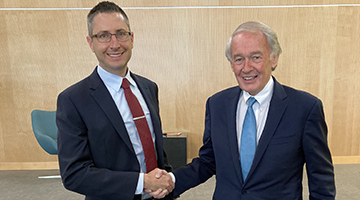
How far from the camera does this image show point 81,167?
1.75m

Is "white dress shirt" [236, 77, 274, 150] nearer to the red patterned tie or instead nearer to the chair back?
the red patterned tie

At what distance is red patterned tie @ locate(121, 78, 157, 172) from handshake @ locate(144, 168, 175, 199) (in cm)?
7

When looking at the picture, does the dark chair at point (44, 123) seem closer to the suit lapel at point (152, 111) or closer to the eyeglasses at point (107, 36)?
the suit lapel at point (152, 111)

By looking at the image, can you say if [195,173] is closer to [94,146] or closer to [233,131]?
[233,131]

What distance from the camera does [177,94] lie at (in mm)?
5148

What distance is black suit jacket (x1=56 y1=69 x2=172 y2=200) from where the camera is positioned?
175cm

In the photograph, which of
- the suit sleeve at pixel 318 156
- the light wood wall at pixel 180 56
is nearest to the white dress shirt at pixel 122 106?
the suit sleeve at pixel 318 156

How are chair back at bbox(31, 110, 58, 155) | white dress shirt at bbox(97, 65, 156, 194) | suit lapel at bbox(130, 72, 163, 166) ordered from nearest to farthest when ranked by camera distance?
white dress shirt at bbox(97, 65, 156, 194)
suit lapel at bbox(130, 72, 163, 166)
chair back at bbox(31, 110, 58, 155)

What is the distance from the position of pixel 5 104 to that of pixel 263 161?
484 centimetres

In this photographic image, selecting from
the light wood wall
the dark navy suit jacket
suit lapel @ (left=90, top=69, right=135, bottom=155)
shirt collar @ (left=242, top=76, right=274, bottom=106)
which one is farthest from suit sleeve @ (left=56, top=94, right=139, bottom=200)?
the light wood wall

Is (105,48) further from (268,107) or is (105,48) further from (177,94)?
(177,94)

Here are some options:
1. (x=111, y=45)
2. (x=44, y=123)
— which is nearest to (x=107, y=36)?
(x=111, y=45)

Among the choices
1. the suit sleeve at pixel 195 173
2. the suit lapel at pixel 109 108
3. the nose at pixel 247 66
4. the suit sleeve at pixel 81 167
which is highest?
the nose at pixel 247 66

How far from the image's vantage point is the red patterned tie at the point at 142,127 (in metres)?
1.92
